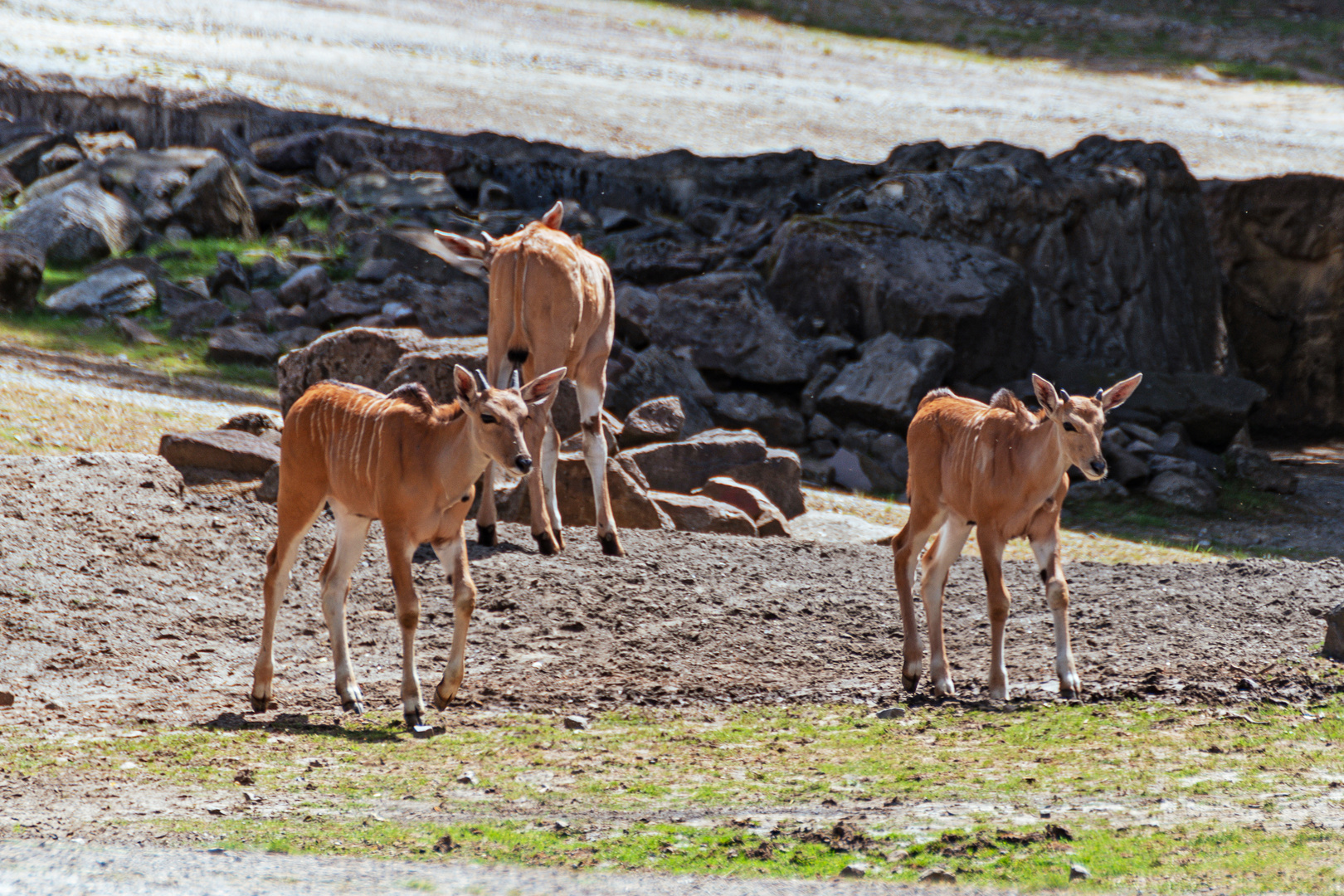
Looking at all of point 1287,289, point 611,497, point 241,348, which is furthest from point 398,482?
point 1287,289

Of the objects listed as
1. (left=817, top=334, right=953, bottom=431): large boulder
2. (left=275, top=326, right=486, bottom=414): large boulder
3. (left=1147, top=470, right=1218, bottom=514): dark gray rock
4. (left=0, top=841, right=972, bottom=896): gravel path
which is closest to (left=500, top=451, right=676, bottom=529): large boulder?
(left=275, top=326, right=486, bottom=414): large boulder

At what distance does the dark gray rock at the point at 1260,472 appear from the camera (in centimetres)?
1830

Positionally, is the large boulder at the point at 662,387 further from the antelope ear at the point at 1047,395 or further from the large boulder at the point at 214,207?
the antelope ear at the point at 1047,395

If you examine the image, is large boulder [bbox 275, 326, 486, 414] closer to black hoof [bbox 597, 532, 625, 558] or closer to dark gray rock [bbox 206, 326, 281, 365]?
→ black hoof [bbox 597, 532, 625, 558]

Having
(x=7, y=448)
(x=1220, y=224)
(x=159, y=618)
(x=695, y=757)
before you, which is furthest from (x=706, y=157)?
Answer: (x=695, y=757)

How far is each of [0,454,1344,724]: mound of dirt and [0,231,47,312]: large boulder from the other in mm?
8049

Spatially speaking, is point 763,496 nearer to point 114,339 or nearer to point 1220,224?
point 114,339

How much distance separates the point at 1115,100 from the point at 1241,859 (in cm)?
3381

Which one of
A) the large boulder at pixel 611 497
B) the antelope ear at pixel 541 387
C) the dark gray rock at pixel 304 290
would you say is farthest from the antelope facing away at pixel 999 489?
the dark gray rock at pixel 304 290

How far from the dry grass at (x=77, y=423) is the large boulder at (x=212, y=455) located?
118 cm

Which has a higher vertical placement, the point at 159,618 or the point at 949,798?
the point at 949,798

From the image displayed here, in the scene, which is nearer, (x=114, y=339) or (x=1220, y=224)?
(x=114, y=339)

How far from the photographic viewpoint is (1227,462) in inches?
738

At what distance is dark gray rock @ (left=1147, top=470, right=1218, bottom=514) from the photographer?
1705 centimetres
